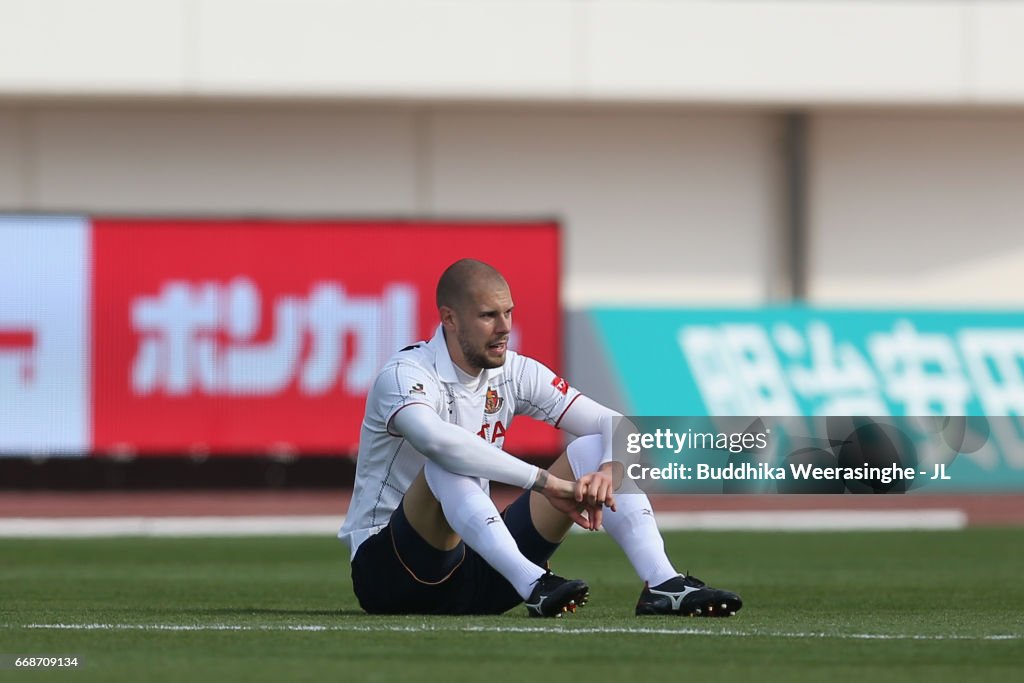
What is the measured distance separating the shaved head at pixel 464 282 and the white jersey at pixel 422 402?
26cm

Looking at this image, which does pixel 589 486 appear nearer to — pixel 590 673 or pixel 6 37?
pixel 590 673

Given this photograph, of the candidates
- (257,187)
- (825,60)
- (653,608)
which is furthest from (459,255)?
(653,608)

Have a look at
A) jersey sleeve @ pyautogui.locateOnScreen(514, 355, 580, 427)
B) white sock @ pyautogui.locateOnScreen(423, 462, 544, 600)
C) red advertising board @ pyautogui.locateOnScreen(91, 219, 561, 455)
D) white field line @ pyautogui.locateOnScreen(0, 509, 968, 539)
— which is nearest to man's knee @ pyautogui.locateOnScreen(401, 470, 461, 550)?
white sock @ pyautogui.locateOnScreen(423, 462, 544, 600)

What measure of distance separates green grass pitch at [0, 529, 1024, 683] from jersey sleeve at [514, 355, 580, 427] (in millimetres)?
967

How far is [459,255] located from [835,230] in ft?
19.1

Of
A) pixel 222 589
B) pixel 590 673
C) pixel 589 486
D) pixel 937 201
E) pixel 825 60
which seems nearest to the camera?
pixel 590 673

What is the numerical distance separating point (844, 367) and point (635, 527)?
1660cm

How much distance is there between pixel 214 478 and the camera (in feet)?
83.4

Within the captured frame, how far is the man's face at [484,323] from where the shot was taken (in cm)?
807

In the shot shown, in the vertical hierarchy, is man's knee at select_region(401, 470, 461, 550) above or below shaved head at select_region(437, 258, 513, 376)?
below

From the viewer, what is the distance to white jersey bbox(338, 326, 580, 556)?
8164 mm

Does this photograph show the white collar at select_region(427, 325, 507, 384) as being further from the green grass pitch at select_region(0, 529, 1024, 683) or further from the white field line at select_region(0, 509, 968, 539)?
the white field line at select_region(0, 509, 968, 539)

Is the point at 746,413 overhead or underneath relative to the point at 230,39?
underneath

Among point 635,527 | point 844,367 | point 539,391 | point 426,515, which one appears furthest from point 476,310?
point 844,367
